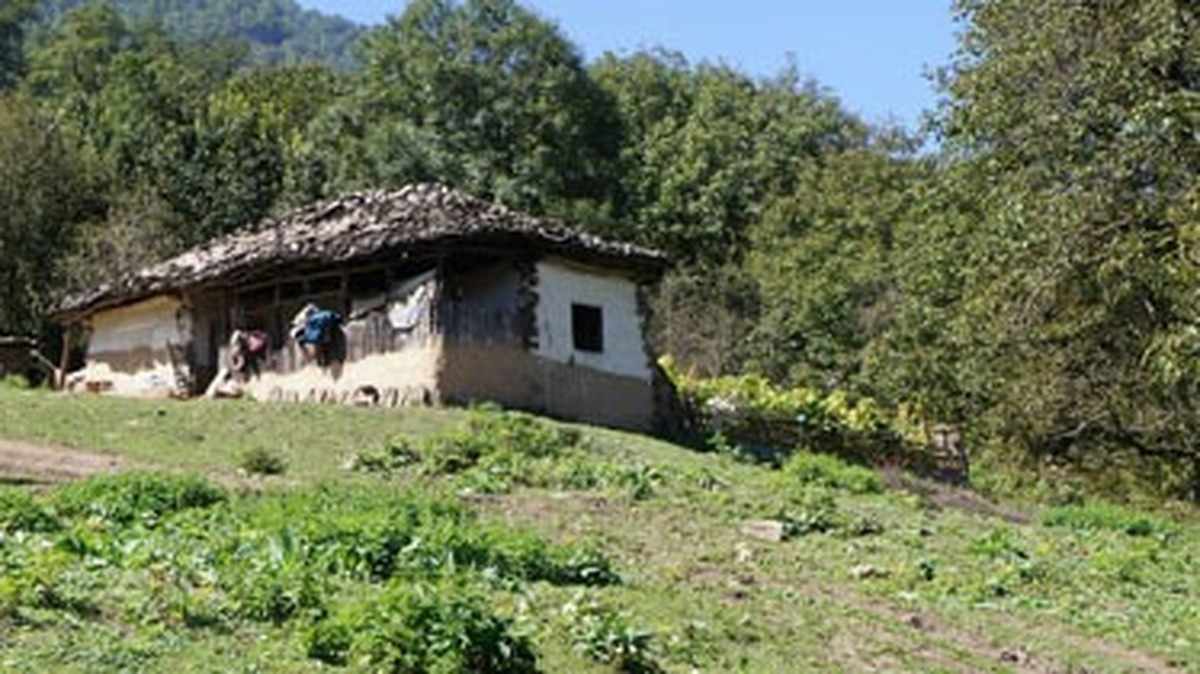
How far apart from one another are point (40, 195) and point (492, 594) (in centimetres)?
3591

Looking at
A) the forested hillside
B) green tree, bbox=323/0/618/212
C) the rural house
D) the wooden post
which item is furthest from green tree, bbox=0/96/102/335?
the rural house

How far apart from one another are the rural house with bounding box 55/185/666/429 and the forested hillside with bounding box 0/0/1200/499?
238 inches

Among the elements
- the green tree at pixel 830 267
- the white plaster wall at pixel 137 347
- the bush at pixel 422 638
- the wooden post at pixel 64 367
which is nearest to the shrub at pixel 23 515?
the bush at pixel 422 638

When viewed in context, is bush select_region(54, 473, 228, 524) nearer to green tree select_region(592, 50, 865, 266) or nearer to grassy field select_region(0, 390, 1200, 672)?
grassy field select_region(0, 390, 1200, 672)

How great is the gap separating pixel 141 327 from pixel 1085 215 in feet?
68.5

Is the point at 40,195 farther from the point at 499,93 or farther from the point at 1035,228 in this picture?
the point at 1035,228

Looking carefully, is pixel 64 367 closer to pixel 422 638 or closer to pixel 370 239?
pixel 370 239

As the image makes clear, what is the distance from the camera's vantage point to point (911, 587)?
1521 cm

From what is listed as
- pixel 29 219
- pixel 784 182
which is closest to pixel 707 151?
pixel 784 182

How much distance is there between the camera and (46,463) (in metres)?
20.4

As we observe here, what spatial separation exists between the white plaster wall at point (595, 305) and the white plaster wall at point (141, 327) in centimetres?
761

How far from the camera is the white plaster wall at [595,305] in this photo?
2906 centimetres

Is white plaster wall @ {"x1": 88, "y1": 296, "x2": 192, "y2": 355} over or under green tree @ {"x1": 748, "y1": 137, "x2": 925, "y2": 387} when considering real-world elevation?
under

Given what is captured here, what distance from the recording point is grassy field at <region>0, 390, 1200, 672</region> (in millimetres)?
9703
